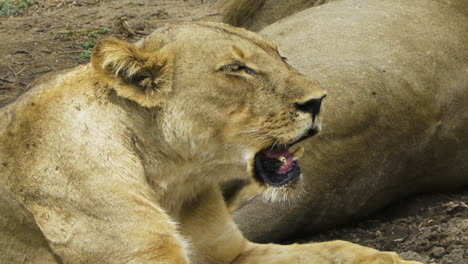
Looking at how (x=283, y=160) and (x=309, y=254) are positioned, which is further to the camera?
(x=309, y=254)

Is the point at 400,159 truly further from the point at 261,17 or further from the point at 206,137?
the point at 261,17

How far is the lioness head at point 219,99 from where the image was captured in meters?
3.33

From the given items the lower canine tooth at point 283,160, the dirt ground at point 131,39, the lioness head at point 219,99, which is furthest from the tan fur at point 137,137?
the dirt ground at point 131,39

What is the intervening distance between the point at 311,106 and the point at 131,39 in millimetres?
5412

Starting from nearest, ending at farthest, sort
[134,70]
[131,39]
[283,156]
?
[134,70] < [283,156] < [131,39]

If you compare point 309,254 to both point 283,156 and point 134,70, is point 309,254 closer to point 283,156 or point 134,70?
point 283,156

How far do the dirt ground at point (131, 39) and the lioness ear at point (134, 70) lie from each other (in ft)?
3.14

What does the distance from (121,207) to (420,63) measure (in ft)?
7.64

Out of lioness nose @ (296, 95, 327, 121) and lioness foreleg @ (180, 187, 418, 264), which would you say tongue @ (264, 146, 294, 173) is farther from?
lioness foreleg @ (180, 187, 418, 264)

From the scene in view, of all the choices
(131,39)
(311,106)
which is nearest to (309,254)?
(311,106)

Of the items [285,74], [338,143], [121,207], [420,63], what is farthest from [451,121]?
[121,207]

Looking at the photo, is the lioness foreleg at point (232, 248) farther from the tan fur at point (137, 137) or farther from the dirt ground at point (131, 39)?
the dirt ground at point (131, 39)

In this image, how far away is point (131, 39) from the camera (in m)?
8.57

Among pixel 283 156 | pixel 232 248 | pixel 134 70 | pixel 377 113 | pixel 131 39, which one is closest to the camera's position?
pixel 134 70
